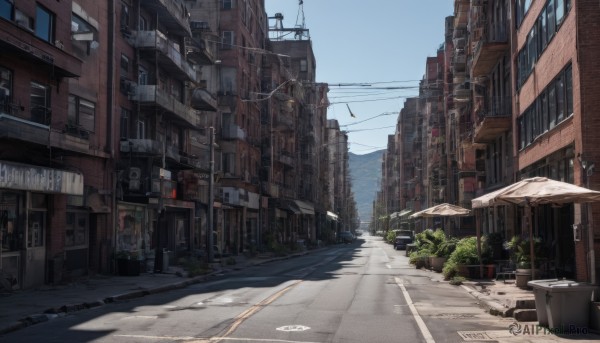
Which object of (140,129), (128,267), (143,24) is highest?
(143,24)

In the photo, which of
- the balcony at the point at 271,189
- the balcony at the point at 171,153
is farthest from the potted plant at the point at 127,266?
the balcony at the point at 271,189

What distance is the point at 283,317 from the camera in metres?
13.9

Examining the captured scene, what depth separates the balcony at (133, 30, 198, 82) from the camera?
30.9 m

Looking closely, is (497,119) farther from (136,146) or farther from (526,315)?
(526,315)

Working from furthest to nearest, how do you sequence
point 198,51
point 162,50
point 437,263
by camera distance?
1. point 198,51
2. point 162,50
3. point 437,263

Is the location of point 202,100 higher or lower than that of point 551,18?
higher

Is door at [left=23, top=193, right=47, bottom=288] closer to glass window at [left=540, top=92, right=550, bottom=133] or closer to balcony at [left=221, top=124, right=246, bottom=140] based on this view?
glass window at [left=540, top=92, right=550, bottom=133]

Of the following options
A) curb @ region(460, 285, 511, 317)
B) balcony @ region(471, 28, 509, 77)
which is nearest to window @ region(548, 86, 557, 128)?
curb @ region(460, 285, 511, 317)

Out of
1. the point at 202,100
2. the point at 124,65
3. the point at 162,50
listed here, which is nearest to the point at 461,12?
the point at 202,100

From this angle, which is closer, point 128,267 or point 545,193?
point 545,193

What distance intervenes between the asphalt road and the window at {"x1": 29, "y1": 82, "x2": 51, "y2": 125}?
23.3 ft

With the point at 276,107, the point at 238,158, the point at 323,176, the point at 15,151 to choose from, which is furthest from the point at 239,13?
the point at 323,176

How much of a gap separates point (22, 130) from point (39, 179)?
72.2 inches

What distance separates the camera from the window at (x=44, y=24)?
21.1m
